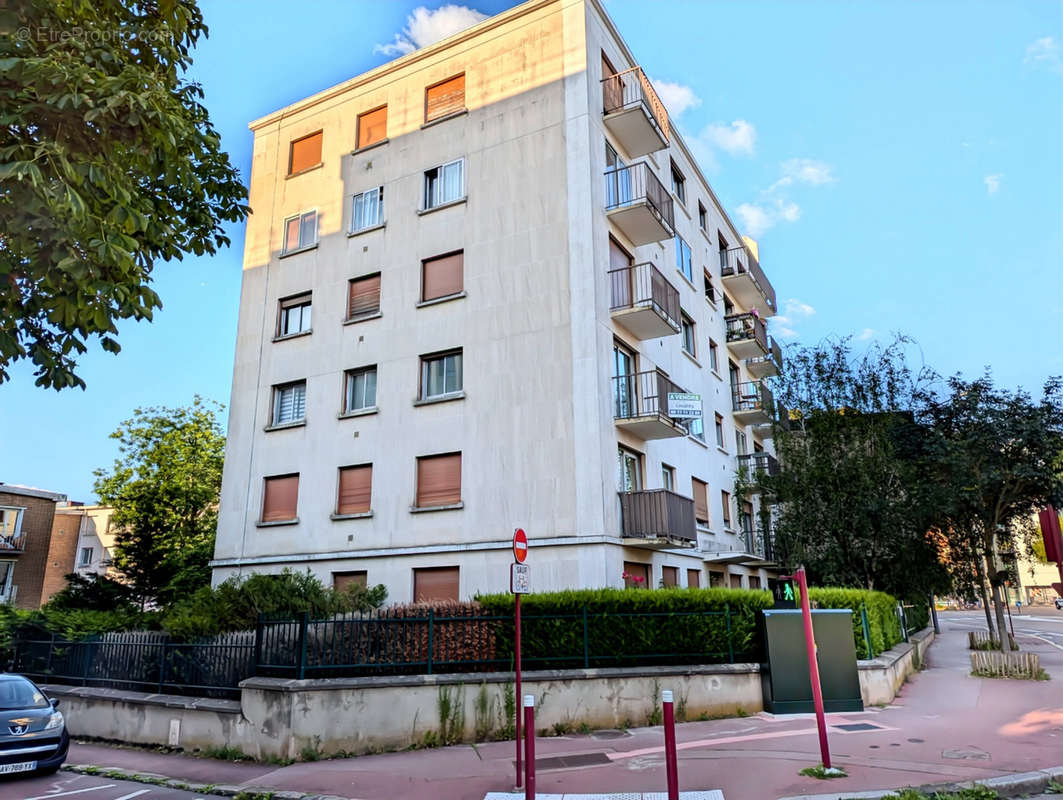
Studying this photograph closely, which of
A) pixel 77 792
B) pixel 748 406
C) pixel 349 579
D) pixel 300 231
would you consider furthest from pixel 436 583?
pixel 748 406

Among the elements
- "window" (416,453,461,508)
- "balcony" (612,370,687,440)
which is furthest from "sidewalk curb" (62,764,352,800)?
"balcony" (612,370,687,440)

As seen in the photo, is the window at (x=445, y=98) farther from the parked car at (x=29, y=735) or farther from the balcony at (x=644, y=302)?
the parked car at (x=29, y=735)

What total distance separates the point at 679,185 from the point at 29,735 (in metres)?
22.5

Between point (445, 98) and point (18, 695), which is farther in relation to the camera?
point (445, 98)

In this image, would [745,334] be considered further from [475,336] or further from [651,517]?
[651,517]

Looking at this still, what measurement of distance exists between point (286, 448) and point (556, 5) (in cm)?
1361

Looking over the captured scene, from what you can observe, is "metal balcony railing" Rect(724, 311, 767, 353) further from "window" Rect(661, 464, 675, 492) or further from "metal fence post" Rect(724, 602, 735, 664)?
"metal fence post" Rect(724, 602, 735, 664)

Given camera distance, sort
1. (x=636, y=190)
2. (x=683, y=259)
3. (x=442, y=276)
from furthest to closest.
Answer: (x=683, y=259)
(x=636, y=190)
(x=442, y=276)

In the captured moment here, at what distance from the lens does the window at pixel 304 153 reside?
22625 millimetres

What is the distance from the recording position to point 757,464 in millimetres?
26906

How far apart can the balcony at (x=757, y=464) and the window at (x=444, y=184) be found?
12.9 meters

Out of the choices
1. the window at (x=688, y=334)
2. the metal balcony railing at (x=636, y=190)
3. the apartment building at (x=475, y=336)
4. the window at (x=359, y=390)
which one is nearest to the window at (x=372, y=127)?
the apartment building at (x=475, y=336)

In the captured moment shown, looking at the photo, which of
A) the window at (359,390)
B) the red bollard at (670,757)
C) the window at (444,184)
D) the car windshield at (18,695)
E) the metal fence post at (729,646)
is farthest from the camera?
the window at (444,184)

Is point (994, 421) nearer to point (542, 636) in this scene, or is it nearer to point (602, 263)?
point (602, 263)
